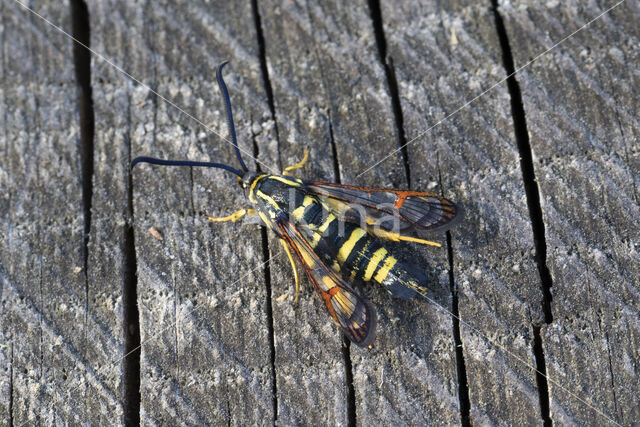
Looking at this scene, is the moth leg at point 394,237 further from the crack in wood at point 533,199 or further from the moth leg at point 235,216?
the moth leg at point 235,216

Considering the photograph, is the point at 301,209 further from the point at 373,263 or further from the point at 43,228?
the point at 43,228

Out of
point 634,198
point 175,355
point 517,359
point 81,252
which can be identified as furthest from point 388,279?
point 81,252

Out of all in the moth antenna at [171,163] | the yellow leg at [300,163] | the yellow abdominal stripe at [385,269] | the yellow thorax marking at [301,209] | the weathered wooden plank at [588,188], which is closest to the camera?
the weathered wooden plank at [588,188]

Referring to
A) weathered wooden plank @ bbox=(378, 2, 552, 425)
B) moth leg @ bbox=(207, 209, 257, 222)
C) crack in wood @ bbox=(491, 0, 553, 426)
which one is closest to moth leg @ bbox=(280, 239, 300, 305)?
moth leg @ bbox=(207, 209, 257, 222)

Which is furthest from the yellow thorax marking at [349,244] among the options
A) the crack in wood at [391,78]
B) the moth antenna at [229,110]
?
the moth antenna at [229,110]

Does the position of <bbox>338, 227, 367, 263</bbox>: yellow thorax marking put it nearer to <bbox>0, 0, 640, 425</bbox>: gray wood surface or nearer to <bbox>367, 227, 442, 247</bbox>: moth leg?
<bbox>367, 227, 442, 247</bbox>: moth leg

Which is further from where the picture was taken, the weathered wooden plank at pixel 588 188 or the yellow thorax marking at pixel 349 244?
the yellow thorax marking at pixel 349 244

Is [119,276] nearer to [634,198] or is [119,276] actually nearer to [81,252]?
[81,252]
